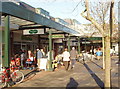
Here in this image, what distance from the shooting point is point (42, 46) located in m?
23.2

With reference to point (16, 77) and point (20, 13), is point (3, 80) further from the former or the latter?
point (20, 13)

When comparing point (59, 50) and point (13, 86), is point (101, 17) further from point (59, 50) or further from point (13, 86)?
point (59, 50)

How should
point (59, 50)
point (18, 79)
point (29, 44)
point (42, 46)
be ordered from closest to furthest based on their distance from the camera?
point (18, 79) < point (29, 44) < point (42, 46) < point (59, 50)

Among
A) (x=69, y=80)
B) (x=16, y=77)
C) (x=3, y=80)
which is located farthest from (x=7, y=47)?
(x=69, y=80)

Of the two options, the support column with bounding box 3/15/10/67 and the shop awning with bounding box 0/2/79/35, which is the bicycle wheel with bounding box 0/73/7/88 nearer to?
the support column with bounding box 3/15/10/67

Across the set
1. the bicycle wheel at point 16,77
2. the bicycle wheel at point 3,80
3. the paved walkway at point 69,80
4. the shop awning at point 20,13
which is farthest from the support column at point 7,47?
the paved walkway at point 69,80

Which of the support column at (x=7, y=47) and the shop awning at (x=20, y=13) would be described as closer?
the shop awning at (x=20, y=13)

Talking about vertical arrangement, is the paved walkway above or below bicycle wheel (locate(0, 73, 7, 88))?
below

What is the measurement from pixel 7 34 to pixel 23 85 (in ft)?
7.70

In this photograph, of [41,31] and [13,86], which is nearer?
[13,86]

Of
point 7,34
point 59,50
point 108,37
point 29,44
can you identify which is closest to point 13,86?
point 7,34

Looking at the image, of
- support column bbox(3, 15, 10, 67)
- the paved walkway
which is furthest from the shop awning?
the paved walkway

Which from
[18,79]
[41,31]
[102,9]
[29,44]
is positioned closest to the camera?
[18,79]

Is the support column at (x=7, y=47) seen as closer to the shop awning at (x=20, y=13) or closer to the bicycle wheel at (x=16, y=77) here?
the shop awning at (x=20, y=13)
